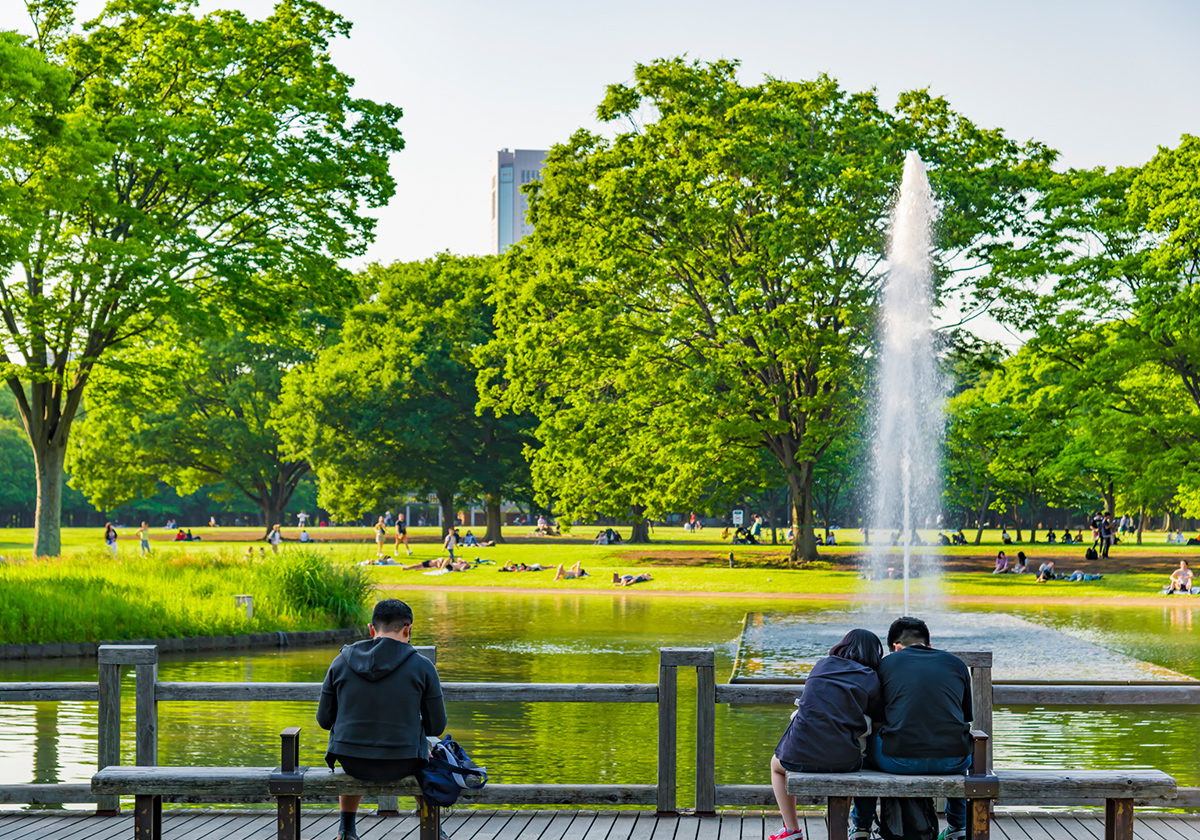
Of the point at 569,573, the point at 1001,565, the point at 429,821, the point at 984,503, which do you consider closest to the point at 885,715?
the point at 429,821

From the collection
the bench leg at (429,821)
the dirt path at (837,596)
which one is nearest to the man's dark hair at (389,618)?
the bench leg at (429,821)

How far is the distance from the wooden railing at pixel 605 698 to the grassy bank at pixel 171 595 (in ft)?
44.7

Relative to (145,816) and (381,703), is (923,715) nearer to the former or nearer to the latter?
(381,703)

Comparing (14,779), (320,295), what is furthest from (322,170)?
(14,779)

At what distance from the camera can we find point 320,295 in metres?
34.0

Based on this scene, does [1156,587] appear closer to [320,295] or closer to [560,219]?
[560,219]

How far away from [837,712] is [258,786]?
309cm

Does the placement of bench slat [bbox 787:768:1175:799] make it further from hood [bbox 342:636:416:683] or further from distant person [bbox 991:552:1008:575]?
distant person [bbox 991:552:1008:575]

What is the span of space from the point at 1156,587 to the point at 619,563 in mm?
18872

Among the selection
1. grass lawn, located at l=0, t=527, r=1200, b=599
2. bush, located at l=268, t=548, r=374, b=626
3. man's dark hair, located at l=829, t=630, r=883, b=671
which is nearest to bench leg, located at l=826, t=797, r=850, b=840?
man's dark hair, located at l=829, t=630, r=883, b=671

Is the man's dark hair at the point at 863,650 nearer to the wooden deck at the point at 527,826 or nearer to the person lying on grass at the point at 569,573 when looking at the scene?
the wooden deck at the point at 527,826

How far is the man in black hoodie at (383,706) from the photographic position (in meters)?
6.34

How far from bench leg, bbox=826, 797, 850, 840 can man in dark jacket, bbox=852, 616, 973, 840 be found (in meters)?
0.30

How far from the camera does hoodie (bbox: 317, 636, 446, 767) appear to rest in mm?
6336
